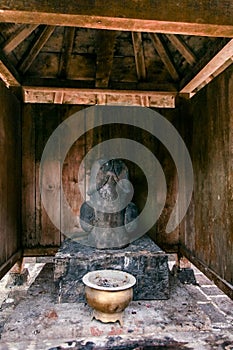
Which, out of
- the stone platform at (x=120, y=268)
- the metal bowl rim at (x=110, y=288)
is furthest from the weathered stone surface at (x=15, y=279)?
the metal bowl rim at (x=110, y=288)

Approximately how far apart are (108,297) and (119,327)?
0.25 metres

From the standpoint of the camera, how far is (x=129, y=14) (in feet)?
5.65

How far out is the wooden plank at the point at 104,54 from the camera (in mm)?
2576

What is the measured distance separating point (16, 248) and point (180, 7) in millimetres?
2668

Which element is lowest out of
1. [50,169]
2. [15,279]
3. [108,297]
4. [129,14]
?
[15,279]

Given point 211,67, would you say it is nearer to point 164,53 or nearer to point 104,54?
point 164,53

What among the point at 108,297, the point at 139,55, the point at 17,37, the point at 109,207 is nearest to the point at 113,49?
the point at 139,55

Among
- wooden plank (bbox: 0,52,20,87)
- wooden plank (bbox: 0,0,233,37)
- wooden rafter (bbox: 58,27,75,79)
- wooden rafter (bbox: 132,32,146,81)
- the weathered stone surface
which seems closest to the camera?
wooden plank (bbox: 0,0,233,37)

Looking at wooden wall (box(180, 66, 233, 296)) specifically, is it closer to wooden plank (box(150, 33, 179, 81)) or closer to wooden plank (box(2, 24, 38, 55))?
wooden plank (box(150, 33, 179, 81))

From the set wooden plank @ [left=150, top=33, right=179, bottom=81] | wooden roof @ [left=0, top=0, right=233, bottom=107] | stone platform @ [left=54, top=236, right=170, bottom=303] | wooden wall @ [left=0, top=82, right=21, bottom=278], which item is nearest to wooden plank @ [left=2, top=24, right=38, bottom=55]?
wooden roof @ [left=0, top=0, right=233, bottom=107]

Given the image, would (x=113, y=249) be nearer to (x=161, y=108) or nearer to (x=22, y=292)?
(x=22, y=292)

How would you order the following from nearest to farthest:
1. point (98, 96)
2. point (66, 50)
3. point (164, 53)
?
point (66, 50) → point (164, 53) → point (98, 96)

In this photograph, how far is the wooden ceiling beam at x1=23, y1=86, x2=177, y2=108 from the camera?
11.4 feet

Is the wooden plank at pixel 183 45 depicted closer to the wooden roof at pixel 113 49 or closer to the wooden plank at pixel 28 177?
the wooden roof at pixel 113 49
